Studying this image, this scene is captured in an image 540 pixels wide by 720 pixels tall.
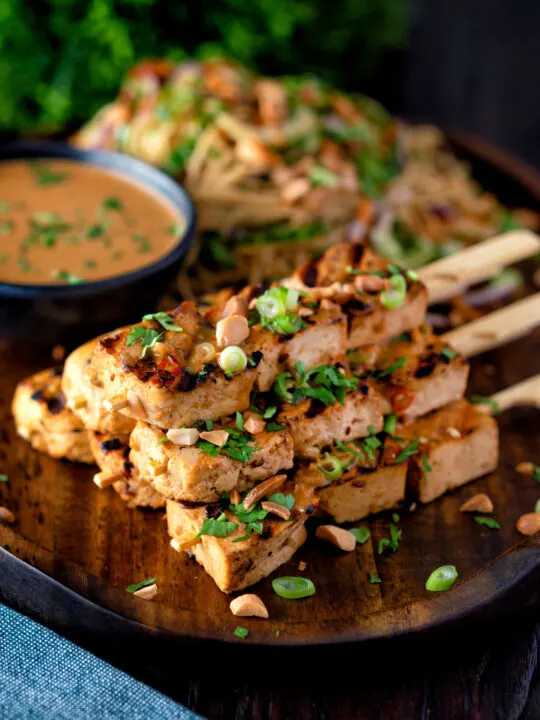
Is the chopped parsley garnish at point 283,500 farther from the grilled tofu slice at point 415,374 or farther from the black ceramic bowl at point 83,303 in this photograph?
the black ceramic bowl at point 83,303

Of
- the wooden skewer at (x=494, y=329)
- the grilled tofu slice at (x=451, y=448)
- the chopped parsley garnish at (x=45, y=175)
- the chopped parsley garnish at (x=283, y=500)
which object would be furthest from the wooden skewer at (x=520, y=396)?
the chopped parsley garnish at (x=45, y=175)

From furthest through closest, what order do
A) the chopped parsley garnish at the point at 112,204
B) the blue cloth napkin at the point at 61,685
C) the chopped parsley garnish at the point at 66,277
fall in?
the chopped parsley garnish at the point at 112,204 → the chopped parsley garnish at the point at 66,277 → the blue cloth napkin at the point at 61,685

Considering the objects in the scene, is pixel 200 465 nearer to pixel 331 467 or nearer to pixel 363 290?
pixel 331 467

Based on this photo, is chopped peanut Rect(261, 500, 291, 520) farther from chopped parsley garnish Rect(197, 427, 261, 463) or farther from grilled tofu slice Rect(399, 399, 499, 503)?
grilled tofu slice Rect(399, 399, 499, 503)

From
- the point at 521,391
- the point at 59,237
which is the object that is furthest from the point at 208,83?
the point at 521,391

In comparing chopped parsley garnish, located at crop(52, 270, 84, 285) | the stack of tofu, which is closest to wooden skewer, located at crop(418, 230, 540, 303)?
the stack of tofu
